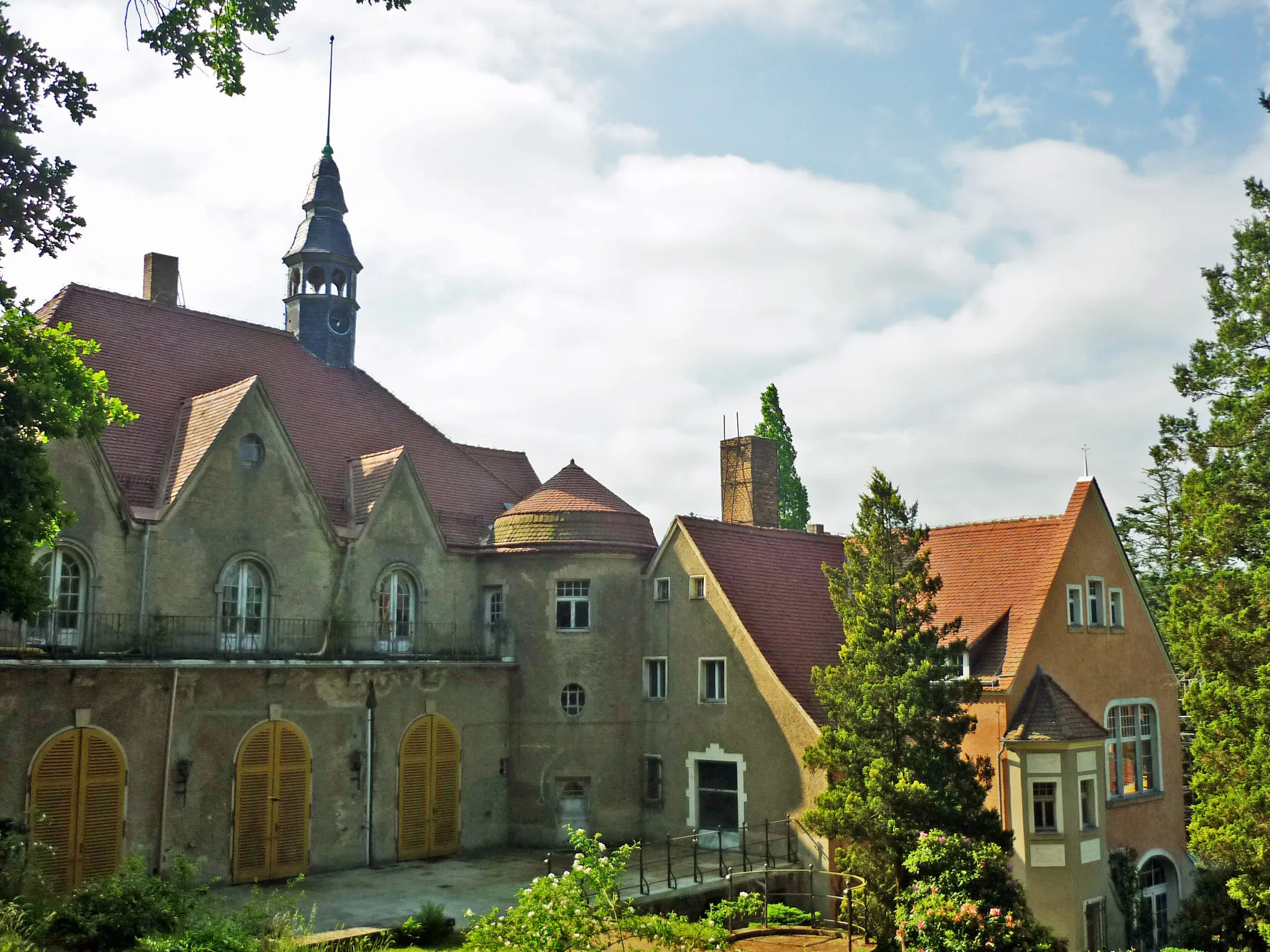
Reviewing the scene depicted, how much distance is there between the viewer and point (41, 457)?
1605cm

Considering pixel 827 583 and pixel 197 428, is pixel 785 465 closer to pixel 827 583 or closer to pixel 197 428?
pixel 827 583

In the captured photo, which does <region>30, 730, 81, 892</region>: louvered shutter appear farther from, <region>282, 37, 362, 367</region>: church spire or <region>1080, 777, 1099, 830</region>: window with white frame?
<region>1080, 777, 1099, 830</region>: window with white frame

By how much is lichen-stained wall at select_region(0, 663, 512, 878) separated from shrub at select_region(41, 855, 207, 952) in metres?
4.48

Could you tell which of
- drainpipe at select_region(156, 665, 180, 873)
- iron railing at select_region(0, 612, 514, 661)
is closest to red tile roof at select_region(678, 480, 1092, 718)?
iron railing at select_region(0, 612, 514, 661)

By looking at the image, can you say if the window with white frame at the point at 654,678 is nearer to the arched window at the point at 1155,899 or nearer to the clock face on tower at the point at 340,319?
the arched window at the point at 1155,899

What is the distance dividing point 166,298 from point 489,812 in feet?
51.9

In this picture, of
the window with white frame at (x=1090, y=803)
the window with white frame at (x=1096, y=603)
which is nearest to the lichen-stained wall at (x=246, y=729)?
the window with white frame at (x=1090, y=803)

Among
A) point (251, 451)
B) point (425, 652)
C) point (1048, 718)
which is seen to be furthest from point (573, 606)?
point (1048, 718)

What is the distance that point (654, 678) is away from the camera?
2908cm

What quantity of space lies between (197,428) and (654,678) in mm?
12560

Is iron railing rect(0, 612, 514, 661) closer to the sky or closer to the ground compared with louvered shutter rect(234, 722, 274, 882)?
closer to the sky

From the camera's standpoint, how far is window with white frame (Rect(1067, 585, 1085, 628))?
2744cm

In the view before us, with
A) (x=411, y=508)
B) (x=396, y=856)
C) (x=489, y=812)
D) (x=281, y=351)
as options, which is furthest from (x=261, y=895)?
(x=281, y=351)

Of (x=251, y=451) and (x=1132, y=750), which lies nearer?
(x=251, y=451)
